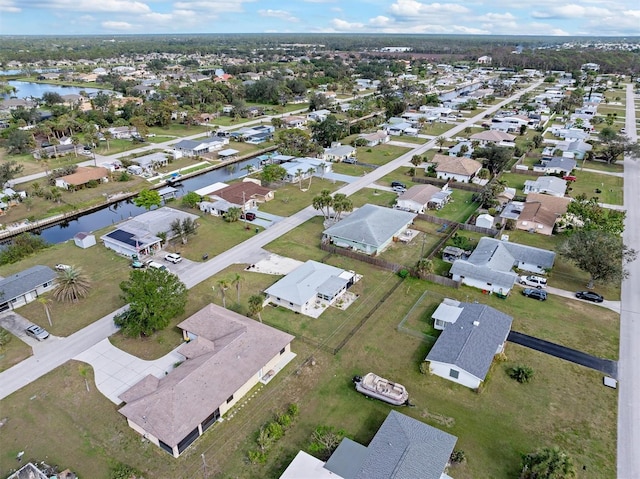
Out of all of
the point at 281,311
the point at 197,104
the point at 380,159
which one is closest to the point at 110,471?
the point at 281,311

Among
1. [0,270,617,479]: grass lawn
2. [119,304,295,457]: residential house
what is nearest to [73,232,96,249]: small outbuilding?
[0,270,617,479]: grass lawn

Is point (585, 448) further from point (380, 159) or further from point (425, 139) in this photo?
point (425, 139)

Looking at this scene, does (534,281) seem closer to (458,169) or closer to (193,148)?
(458,169)

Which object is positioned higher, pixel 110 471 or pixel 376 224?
pixel 376 224

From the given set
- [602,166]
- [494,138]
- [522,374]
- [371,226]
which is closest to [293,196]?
[371,226]

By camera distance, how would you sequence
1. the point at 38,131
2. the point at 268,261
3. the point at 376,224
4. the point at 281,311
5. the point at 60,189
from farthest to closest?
the point at 38,131
the point at 60,189
the point at 376,224
the point at 268,261
the point at 281,311

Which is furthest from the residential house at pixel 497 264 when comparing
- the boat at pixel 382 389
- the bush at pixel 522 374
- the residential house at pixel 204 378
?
the residential house at pixel 204 378

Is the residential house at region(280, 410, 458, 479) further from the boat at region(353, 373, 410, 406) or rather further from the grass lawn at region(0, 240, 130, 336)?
the grass lawn at region(0, 240, 130, 336)
